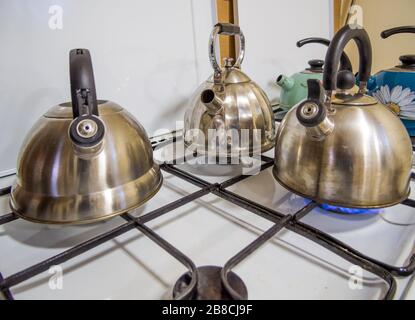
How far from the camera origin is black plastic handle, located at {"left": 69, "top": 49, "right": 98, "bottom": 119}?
379 mm

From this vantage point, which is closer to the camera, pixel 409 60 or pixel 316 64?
pixel 409 60

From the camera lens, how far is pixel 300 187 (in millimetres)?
448

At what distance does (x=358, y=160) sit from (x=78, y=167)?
0.38 metres

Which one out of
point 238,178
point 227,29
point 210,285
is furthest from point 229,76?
point 210,285

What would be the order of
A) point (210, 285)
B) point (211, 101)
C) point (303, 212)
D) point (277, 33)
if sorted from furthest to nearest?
1. point (277, 33)
2. point (211, 101)
3. point (303, 212)
4. point (210, 285)

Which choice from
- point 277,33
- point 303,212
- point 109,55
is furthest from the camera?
point 277,33

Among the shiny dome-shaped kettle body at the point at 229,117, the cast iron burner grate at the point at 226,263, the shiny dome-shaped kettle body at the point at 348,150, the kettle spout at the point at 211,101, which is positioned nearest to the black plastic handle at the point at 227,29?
the shiny dome-shaped kettle body at the point at 229,117

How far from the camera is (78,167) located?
1.30ft

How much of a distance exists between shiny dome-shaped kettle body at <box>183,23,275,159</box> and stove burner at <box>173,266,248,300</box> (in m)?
0.29

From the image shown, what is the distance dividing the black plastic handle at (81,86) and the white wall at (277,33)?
64 cm

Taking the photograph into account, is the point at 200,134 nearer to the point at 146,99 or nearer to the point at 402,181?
the point at 146,99

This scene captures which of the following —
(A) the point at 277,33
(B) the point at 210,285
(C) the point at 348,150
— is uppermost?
(A) the point at 277,33

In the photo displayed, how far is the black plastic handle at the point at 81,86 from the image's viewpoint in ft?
1.24

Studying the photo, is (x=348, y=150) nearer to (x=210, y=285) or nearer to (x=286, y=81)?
(x=210, y=285)
